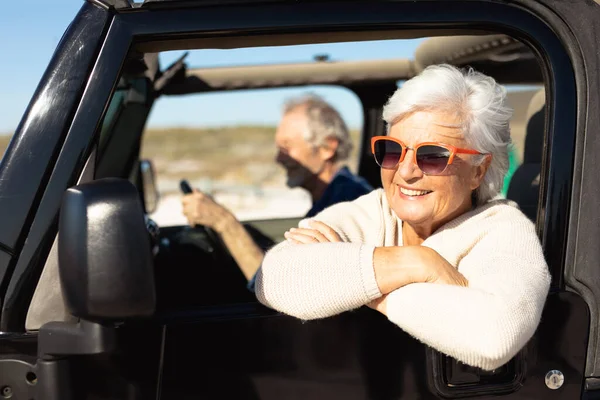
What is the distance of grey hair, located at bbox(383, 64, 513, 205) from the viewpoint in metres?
1.76

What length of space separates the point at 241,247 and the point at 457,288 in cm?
152

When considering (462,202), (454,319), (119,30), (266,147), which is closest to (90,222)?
(119,30)

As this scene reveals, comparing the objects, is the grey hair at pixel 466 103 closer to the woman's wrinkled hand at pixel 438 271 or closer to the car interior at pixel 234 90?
the car interior at pixel 234 90

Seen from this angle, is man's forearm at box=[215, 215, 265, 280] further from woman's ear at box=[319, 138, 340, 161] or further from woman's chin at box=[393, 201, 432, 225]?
woman's chin at box=[393, 201, 432, 225]

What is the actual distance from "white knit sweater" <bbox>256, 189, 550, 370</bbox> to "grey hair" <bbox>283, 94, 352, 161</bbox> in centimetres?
192

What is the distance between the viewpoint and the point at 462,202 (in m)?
1.81

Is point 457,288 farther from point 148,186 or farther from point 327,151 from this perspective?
point 148,186

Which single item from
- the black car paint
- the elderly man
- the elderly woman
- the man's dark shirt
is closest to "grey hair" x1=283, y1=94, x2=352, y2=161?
the elderly man

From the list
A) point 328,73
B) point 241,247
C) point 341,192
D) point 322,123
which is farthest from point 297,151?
point 241,247

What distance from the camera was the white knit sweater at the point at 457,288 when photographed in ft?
4.64

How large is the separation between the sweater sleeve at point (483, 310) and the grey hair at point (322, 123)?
2131mm

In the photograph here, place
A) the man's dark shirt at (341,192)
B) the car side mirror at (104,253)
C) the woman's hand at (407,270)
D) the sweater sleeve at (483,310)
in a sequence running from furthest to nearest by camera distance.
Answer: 1. the man's dark shirt at (341,192)
2. the woman's hand at (407,270)
3. the sweater sleeve at (483,310)
4. the car side mirror at (104,253)

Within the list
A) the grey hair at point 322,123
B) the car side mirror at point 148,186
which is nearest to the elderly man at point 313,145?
the grey hair at point 322,123

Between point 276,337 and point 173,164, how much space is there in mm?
26010
